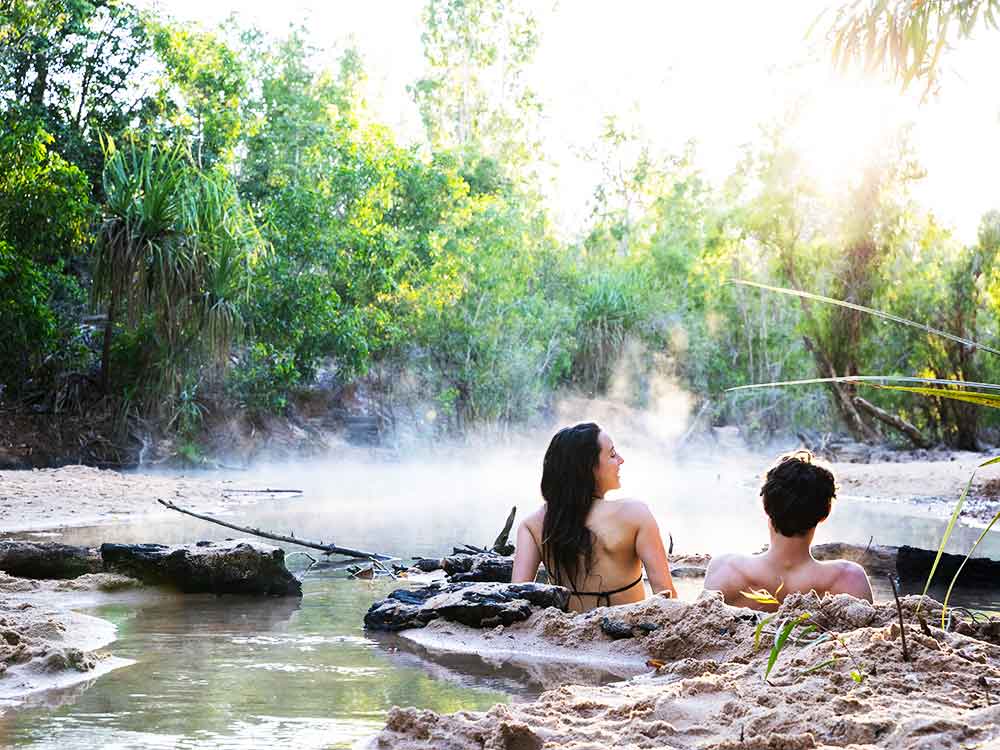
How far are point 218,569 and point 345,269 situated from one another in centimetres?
1779

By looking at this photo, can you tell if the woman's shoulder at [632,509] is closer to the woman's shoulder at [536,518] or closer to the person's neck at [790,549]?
the woman's shoulder at [536,518]

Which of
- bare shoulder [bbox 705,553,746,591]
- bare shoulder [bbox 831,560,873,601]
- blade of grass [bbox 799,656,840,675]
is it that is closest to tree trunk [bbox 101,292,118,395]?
bare shoulder [bbox 705,553,746,591]

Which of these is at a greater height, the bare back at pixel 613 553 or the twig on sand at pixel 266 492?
the bare back at pixel 613 553

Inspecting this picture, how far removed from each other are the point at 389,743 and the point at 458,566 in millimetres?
4110

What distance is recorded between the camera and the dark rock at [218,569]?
7.23 meters

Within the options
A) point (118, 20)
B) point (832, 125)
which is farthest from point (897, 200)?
point (118, 20)

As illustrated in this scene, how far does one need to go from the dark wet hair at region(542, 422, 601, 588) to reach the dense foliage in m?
13.8

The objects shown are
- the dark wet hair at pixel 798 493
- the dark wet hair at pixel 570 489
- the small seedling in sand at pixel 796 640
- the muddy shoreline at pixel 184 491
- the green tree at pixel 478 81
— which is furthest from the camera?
the green tree at pixel 478 81

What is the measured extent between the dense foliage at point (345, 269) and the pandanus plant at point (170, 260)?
42 mm

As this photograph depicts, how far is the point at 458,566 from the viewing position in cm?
756

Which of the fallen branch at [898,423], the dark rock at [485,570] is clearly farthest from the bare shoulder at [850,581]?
the fallen branch at [898,423]

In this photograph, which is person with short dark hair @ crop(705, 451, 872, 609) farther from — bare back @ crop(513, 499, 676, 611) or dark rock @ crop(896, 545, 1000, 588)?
dark rock @ crop(896, 545, 1000, 588)

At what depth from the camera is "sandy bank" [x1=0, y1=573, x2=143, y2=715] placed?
441 cm

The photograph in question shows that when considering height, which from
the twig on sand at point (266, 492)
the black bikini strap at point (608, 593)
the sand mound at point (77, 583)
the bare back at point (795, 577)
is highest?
the bare back at point (795, 577)
